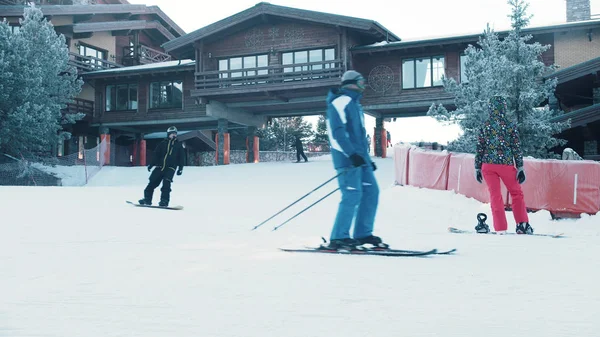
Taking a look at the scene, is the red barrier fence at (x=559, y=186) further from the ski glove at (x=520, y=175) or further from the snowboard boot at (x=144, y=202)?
the snowboard boot at (x=144, y=202)

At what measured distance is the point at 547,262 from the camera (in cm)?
428

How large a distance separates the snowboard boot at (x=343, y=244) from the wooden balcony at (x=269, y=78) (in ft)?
59.3

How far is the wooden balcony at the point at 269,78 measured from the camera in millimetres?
23000

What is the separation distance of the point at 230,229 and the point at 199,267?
2883mm

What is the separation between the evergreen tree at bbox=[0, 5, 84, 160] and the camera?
21.2 m

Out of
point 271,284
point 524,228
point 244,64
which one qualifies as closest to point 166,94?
point 244,64

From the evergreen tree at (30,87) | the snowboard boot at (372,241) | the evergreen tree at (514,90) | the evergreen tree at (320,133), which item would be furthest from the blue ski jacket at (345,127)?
the evergreen tree at (320,133)

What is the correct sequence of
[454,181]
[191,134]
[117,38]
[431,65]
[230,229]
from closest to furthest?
[230,229]
[454,181]
[431,65]
[191,134]
[117,38]

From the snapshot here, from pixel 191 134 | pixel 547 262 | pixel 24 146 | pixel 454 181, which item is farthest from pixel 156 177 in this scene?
pixel 191 134

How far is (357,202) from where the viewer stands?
15.9 feet

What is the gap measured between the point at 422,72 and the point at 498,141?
1798 cm

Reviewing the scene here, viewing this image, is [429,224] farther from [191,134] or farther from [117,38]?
[117,38]

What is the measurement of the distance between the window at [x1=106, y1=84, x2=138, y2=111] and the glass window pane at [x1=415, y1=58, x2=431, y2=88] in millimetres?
15501

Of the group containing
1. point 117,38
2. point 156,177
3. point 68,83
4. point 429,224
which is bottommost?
point 429,224
